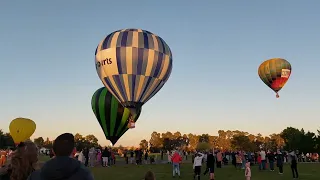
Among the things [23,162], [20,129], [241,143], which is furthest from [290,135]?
[23,162]

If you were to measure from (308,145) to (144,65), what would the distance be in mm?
63679

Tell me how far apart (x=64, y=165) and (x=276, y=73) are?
1866 inches

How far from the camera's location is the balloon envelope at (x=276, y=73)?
48500 mm

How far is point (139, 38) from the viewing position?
3228 cm

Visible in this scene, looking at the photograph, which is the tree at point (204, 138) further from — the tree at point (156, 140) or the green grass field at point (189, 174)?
the green grass field at point (189, 174)

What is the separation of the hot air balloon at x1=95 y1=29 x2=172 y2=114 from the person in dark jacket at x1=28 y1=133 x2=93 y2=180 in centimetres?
2748

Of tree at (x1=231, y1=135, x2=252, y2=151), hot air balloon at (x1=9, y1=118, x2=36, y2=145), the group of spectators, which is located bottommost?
the group of spectators

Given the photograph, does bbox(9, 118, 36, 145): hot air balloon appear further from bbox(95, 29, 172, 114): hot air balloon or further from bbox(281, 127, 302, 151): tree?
bbox(281, 127, 302, 151): tree

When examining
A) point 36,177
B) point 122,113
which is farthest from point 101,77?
point 36,177

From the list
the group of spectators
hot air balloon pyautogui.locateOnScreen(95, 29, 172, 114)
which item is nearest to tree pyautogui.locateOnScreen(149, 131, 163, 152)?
hot air balloon pyautogui.locateOnScreen(95, 29, 172, 114)

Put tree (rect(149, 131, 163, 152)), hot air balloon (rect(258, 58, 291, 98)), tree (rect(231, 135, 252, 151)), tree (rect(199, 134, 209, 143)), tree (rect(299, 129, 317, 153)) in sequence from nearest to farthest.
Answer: hot air balloon (rect(258, 58, 291, 98)), tree (rect(299, 129, 317, 153)), tree (rect(231, 135, 252, 151)), tree (rect(149, 131, 163, 152)), tree (rect(199, 134, 209, 143))

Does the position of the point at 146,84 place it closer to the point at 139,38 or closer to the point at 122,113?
the point at 139,38

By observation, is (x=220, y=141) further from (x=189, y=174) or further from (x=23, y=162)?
(x=23, y=162)

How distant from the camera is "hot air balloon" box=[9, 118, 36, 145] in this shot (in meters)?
20.4
